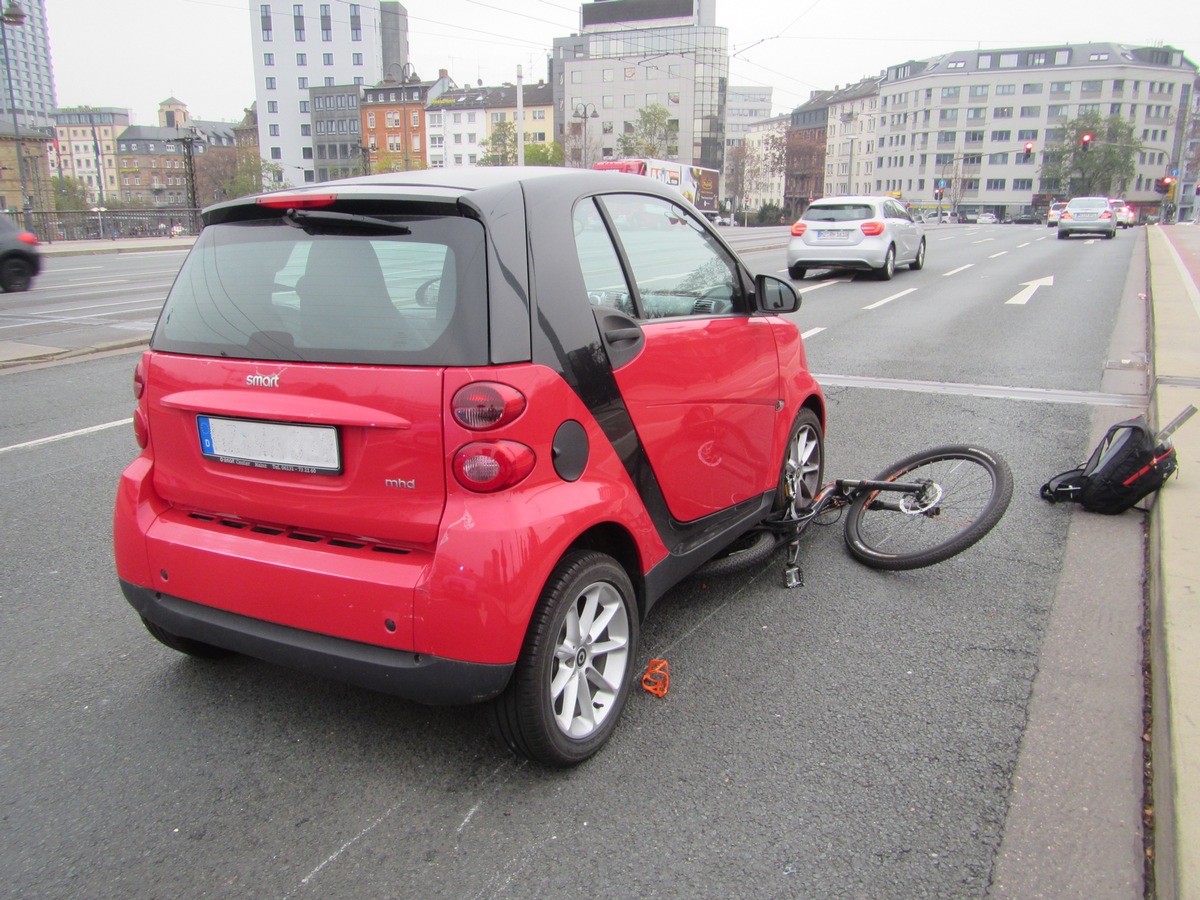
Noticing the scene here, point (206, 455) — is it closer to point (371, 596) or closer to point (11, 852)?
point (371, 596)

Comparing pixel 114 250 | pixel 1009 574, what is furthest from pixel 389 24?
pixel 1009 574

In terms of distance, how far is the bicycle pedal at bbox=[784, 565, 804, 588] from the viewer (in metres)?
3.99

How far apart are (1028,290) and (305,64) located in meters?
118

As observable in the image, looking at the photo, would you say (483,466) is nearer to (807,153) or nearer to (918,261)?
(918,261)

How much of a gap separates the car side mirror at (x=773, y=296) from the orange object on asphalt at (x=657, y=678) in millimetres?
1542

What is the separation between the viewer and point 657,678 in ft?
10.4

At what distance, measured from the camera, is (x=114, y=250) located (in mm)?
32156

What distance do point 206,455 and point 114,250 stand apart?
3414cm

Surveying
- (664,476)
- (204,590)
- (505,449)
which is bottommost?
(204,590)

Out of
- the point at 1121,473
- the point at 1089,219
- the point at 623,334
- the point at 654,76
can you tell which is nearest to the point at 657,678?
the point at 623,334

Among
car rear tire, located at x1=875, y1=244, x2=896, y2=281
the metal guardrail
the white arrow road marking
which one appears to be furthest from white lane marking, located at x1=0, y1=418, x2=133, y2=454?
the metal guardrail

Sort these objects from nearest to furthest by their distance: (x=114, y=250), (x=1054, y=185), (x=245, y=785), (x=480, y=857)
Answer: (x=480, y=857) < (x=245, y=785) < (x=114, y=250) < (x=1054, y=185)

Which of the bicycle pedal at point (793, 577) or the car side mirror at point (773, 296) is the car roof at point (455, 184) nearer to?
the car side mirror at point (773, 296)

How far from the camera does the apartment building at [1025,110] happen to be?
123 metres
